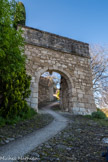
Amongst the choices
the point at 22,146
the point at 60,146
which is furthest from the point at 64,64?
the point at 22,146

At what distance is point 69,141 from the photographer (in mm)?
2467

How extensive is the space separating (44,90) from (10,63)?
30.3ft

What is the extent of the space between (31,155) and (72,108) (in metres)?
4.66

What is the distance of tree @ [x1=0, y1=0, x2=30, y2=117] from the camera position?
2.81 meters

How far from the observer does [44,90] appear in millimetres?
12484

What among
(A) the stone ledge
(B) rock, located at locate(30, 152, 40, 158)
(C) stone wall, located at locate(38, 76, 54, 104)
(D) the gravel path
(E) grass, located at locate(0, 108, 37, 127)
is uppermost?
(A) the stone ledge

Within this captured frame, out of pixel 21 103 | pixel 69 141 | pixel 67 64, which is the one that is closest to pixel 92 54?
pixel 67 64

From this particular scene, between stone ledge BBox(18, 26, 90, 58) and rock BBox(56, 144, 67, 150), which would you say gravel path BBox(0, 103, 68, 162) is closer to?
rock BBox(56, 144, 67, 150)

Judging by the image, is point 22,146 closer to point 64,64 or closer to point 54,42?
point 64,64

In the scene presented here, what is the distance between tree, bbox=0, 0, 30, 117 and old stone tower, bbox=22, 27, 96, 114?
173 cm

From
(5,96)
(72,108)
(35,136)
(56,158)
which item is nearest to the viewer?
(56,158)

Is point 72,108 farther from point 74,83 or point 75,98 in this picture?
point 74,83

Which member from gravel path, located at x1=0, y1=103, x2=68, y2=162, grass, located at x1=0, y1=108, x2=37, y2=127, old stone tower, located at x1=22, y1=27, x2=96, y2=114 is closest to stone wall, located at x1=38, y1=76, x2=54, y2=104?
old stone tower, located at x1=22, y1=27, x2=96, y2=114

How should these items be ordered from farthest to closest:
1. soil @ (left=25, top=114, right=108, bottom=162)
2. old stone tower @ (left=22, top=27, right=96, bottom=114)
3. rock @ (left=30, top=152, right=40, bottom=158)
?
1. old stone tower @ (left=22, top=27, right=96, bottom=114)
2. rock @ (left=30, top=152, right=40, bottom=158)
3. soil @ (left=25, top=114, right=108, bottom=162)
